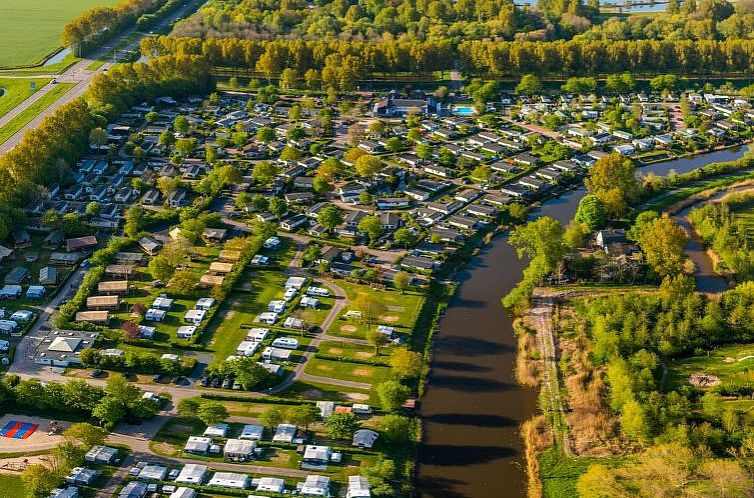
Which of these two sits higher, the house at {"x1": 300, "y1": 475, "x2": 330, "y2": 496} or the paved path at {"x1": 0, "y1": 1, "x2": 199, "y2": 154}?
the paved path at {"x1": 0, "y1": 1, "x2": 199, "y2": 154}

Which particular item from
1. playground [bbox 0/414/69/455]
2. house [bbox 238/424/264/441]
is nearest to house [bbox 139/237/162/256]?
playground [bbox 0/414/69/455]

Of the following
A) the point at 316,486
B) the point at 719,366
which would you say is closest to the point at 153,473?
the point at 316,486

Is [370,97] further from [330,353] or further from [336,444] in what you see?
[336,444]

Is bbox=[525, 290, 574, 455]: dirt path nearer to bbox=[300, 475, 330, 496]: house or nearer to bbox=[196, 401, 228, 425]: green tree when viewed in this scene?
bbox=[300, 475, 330, 496]: house

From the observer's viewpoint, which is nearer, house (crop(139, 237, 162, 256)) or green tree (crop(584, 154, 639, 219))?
house (crop(139, 237, 162, 256))

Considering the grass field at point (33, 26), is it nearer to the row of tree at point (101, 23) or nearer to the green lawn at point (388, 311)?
the row of tree at point (101, 23)

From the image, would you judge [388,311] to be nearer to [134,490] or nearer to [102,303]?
[102,303]

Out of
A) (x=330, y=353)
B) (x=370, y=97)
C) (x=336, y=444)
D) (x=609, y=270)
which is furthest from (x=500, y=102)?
(x=336, y=444)
